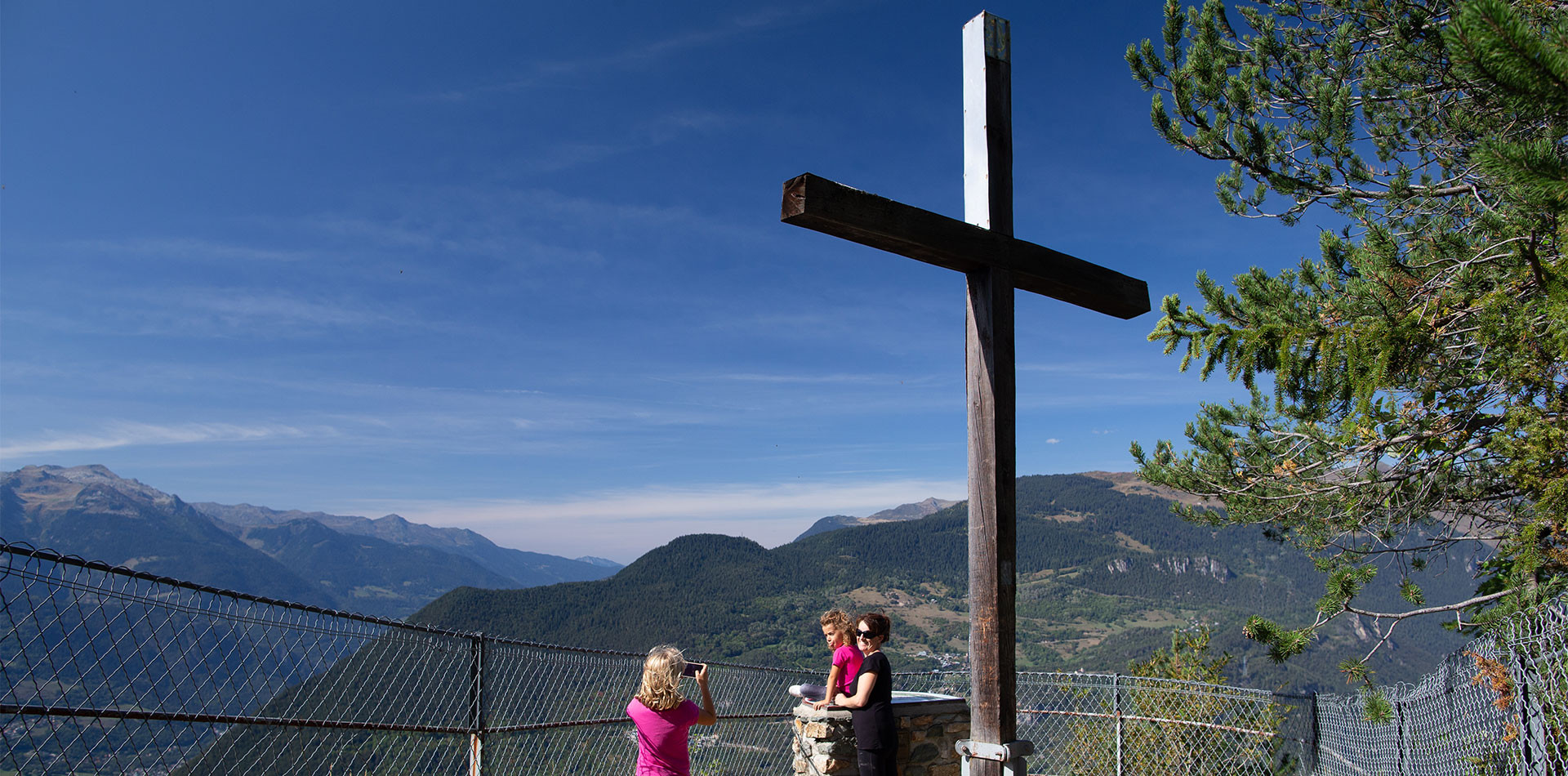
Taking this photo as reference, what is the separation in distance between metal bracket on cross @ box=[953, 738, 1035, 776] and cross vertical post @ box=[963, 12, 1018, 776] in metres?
0.02

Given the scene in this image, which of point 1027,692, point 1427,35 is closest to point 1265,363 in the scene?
point 1427,35

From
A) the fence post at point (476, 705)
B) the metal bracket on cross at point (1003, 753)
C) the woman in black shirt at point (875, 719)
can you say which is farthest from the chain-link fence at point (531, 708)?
the metal bracket on cross at point (1003, 753)

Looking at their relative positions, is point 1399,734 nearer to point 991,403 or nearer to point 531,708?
point 991,403

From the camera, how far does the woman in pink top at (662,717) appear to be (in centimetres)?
399

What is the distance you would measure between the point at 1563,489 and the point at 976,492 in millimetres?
3813

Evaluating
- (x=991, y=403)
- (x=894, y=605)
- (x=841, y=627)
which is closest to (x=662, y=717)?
(x=841, y=627)

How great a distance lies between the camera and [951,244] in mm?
3797

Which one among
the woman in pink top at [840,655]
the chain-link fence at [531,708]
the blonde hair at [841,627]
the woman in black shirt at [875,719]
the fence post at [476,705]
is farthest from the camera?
the blonde hair at [841,627]

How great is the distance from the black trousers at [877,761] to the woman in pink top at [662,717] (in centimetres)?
130

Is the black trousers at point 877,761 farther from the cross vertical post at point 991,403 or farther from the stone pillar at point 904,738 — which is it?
the cross vertical post at point 991,403

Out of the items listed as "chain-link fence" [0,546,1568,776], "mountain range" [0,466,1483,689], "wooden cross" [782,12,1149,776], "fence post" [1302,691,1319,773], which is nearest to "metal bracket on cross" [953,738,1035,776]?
"wooden cross" [782,12,1149,776]

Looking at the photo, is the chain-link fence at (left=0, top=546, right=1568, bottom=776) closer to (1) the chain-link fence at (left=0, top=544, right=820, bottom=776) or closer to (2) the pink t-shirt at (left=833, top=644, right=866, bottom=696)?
(1) the chain-link fence at (left=0, top=544, right=820, bottom=776)

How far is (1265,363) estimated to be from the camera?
22.1ft

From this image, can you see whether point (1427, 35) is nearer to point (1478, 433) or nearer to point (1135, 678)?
point (1478, 433)
